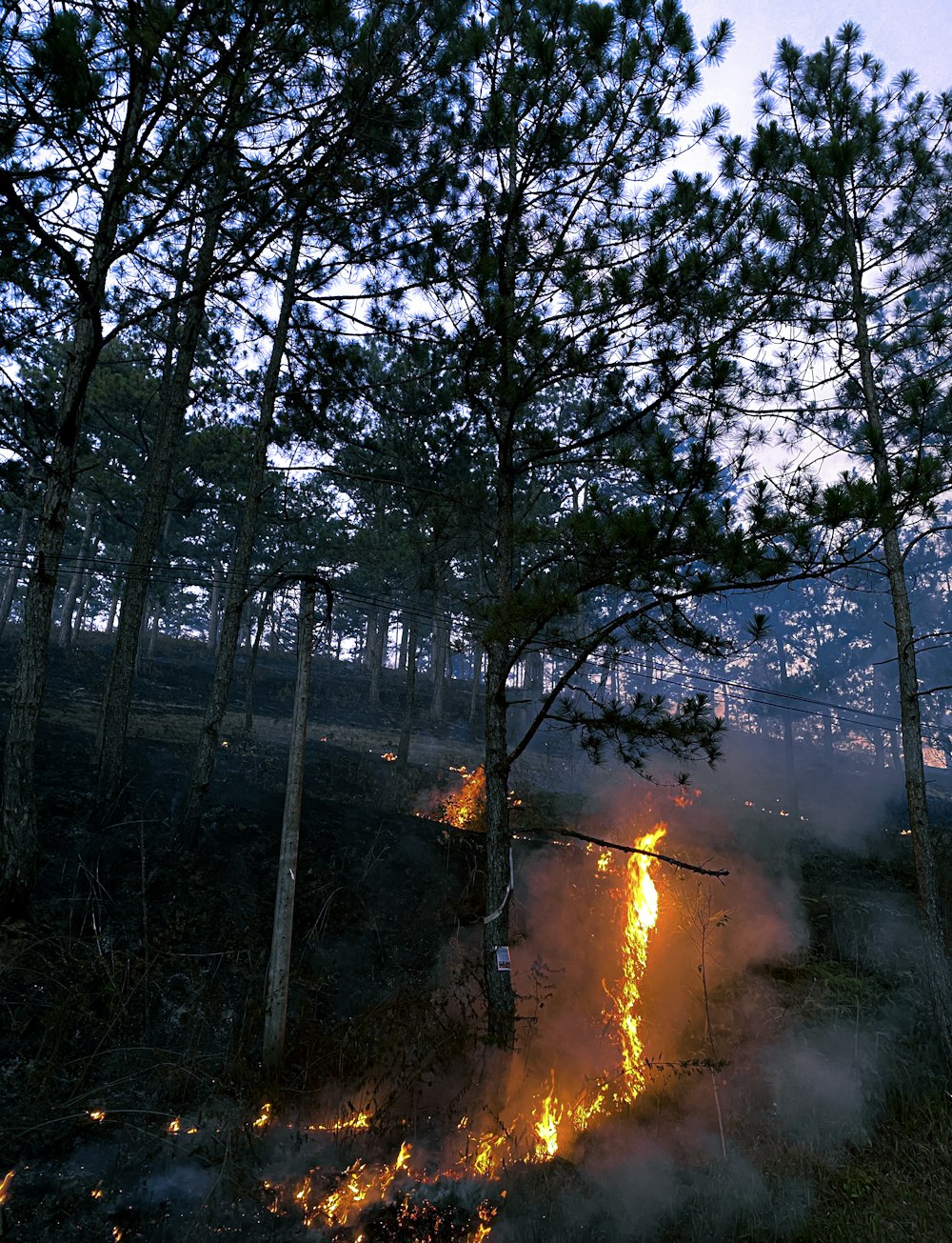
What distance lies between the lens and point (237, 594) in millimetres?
10469

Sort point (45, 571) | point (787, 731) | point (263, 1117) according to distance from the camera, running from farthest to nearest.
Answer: point (787, 731), point (45, 571), point (263, 1117)

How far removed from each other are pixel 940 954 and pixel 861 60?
13046 millimetres

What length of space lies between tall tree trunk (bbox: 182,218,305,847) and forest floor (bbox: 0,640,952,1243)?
41.8 inches

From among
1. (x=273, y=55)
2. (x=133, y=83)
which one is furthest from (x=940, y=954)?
(x=133, y=83)

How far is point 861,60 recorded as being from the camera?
912cm

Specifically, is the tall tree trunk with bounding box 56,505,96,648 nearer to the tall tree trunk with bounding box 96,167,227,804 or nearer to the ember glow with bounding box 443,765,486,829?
the tall tree trunk with bounding box 96,167,227,804

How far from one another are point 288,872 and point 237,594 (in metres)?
5.12

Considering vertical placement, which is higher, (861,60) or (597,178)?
(861,60)

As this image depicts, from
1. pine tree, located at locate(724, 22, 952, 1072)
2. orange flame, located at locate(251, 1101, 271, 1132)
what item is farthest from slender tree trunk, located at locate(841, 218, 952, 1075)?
orange flame, located at locate(251, 1101, 271, 1132)

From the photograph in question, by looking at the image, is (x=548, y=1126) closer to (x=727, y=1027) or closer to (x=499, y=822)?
(x=499, y=822)

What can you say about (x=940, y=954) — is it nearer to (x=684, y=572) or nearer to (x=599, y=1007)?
(x=599, y=1007)

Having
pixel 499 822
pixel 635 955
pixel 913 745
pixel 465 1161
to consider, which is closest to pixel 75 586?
pixel 499 822

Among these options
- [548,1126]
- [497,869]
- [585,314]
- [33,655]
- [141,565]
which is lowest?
[548,1126]

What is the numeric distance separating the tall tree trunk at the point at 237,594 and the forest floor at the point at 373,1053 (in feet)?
3.48
